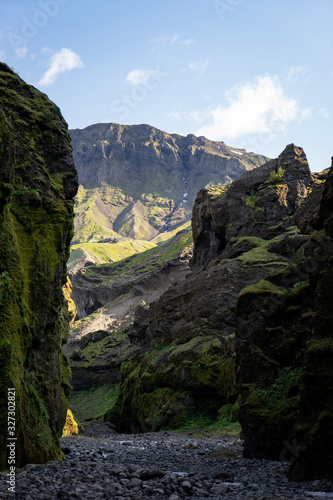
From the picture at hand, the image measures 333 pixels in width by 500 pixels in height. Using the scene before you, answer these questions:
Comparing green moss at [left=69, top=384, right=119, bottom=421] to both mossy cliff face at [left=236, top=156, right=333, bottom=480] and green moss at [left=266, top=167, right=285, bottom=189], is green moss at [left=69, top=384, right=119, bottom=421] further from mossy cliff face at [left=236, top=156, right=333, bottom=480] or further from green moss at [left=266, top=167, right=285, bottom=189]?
mossy cliff face at [left=236, top=156, right=333, bottom=480]

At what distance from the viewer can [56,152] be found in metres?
22.2

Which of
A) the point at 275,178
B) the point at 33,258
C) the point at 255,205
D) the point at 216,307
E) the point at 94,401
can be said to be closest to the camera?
the point at 33,258

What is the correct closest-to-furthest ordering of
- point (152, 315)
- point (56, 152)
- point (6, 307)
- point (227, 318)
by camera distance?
point (6, 307)
point (56, 152)
point (227, 318)
point (152, 315)

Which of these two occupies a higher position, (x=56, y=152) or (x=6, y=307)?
(x=56, y=152)

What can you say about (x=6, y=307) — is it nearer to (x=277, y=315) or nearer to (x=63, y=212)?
(x=63, y=212)

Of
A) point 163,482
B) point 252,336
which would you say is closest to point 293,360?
point 252,336

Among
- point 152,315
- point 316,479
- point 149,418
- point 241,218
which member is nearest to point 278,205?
point 241,218

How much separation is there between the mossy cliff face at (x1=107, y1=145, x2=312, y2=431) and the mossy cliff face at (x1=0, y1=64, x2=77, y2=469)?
8.97 meters

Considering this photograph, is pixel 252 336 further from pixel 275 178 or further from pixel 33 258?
pixel 275 178

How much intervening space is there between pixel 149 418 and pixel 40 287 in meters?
22.6

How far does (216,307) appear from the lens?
39219 millimetres

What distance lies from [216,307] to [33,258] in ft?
82.1

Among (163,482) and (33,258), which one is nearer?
(163,482)

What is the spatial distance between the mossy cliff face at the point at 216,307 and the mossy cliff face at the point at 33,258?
29.4 feet
